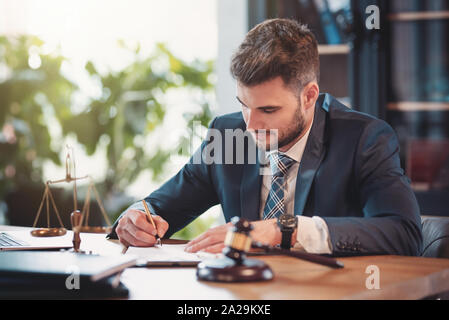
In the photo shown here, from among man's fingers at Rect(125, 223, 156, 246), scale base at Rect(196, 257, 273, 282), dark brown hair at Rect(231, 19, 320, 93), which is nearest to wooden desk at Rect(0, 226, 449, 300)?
scale base at Rect(196, 257, 273, 282)

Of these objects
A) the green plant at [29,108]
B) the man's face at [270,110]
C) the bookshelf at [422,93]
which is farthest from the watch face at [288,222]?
the green plant at [29,108]

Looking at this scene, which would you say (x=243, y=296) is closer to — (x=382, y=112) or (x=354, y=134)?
(x=354, y=134)

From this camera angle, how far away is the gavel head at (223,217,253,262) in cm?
112

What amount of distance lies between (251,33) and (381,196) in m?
0.62

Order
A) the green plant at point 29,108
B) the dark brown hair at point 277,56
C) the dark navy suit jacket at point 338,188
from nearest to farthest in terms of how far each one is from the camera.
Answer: the dark navy suit jacket at point 338,188 < the dark brown hair at point 277,56 < the green plant at point 29,108

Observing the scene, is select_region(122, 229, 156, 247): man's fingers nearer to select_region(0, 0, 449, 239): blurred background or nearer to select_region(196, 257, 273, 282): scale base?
select_region(196, 257, 273, 282): scale base

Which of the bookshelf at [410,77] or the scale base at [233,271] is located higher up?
the bookshelf at [410,77]

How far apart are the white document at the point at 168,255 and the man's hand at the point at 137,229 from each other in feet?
0.12

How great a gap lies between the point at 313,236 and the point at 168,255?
348mm

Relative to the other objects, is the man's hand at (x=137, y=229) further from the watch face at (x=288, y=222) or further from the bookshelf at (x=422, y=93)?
the bookshelf at (x=422, y=93)

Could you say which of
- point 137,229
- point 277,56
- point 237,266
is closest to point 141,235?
point 137,229

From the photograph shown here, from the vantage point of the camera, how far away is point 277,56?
1725 mm

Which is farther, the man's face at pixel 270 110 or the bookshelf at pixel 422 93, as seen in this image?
the bookshelf at pixel 422 93

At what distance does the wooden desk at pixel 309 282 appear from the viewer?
3.42 ft
